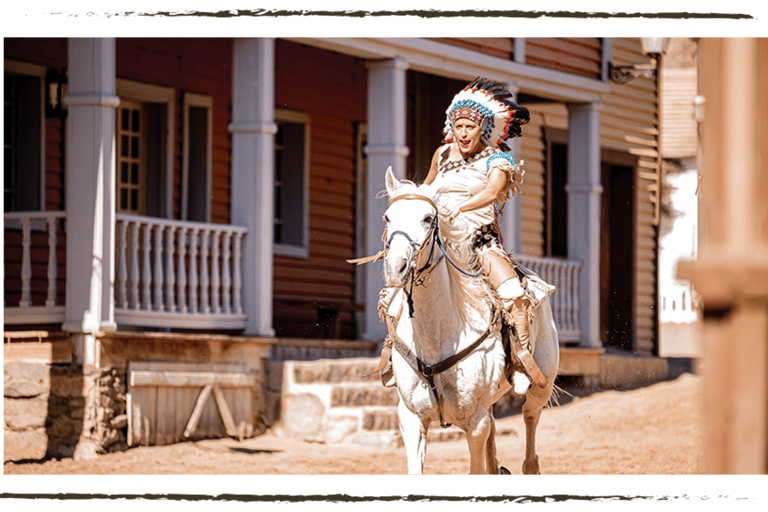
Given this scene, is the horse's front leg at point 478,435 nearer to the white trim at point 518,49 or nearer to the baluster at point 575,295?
the baluster at point 575,295

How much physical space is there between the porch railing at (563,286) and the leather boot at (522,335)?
550cm

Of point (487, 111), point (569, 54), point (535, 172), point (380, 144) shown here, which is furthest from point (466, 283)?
point (535, 172)

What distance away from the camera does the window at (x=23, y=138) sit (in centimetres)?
923

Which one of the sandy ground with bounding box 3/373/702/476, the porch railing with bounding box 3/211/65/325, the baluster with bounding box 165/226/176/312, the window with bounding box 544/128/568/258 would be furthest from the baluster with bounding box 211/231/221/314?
the window with bounding box 544/128/568/258

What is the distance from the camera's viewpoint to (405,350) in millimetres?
5254

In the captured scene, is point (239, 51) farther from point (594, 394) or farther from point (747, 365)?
point (747, 365)

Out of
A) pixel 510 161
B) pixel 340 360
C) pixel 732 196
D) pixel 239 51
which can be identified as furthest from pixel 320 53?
pixel 732 196

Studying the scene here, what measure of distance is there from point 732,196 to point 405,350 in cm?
308

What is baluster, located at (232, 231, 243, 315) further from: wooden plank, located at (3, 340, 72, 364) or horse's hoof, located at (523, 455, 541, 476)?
horse's hoof, located at (523, 455, 541, 476)

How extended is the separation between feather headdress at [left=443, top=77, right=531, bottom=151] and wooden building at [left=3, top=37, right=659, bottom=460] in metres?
3.04

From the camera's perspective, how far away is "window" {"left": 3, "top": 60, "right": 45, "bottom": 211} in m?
9.23

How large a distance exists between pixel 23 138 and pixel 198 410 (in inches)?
112

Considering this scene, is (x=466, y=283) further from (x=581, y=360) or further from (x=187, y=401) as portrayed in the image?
(x=581, y=360)

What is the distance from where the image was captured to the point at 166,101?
34.6 feet
